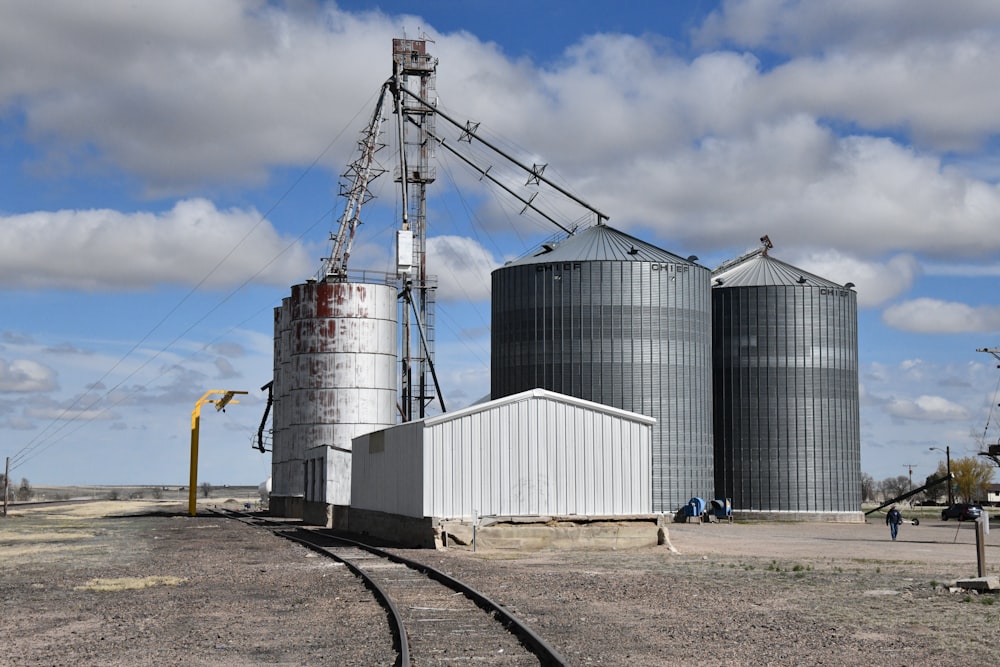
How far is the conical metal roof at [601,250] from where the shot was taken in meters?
55.7

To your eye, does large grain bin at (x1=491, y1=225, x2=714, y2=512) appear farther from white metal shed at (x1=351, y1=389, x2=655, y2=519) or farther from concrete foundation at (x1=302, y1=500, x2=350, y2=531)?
white metal shed at (x1=351, y1=389, x2=655, y2=519)

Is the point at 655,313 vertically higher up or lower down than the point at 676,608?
higher up

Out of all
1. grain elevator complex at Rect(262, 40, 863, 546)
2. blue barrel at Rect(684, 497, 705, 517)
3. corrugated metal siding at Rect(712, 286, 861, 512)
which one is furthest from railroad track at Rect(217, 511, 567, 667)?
corrugated metal siding at Rect(712, 286, 861, 512)

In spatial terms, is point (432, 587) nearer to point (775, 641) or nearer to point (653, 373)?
point (775, 641)

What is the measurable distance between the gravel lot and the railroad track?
13.4 inches

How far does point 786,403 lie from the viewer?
6016 cm

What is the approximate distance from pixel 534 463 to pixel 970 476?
112401 mm

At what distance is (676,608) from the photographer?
1836cm

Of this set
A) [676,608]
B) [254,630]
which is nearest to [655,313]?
[676,608]

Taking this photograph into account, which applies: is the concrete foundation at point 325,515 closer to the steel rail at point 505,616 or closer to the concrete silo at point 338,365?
the concrete silo at point 338,365

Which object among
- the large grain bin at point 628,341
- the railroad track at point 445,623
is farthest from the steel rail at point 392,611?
the large grain bin at point 628,341

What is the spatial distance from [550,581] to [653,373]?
32.0m

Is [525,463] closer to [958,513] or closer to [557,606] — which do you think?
[557,606]

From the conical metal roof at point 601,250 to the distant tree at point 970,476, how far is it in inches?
3445
